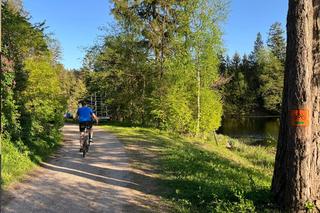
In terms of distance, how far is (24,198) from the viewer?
7.80 m

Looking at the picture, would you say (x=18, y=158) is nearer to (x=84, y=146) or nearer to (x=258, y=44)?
(x=84, y=146)

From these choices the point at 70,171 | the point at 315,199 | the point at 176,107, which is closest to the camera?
the point at 315,199

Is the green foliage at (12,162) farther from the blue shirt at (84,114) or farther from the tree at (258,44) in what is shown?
the tree at (258,44)

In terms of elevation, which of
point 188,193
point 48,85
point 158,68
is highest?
point 158,68

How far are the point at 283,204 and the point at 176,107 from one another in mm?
17687

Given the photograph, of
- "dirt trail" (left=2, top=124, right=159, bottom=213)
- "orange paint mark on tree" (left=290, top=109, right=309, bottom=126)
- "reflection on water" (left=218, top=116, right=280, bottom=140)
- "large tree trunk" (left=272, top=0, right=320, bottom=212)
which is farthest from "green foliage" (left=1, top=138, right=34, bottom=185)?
"reflection on water" (left=218, top=116, right=280, bottom=140)

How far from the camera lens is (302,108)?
22.4 ft

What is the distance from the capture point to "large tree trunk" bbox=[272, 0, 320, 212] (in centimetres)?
684

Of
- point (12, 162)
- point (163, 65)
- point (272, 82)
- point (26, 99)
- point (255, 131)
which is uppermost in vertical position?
point (272, 82)

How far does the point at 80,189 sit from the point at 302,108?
203 inches

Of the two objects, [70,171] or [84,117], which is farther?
[84,117]

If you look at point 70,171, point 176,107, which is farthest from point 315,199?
point 176,107

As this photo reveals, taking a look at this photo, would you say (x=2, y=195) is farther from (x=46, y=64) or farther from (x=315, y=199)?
(x=46, y=64)

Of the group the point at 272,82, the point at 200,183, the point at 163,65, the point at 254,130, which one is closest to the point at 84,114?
the point at 200,183
